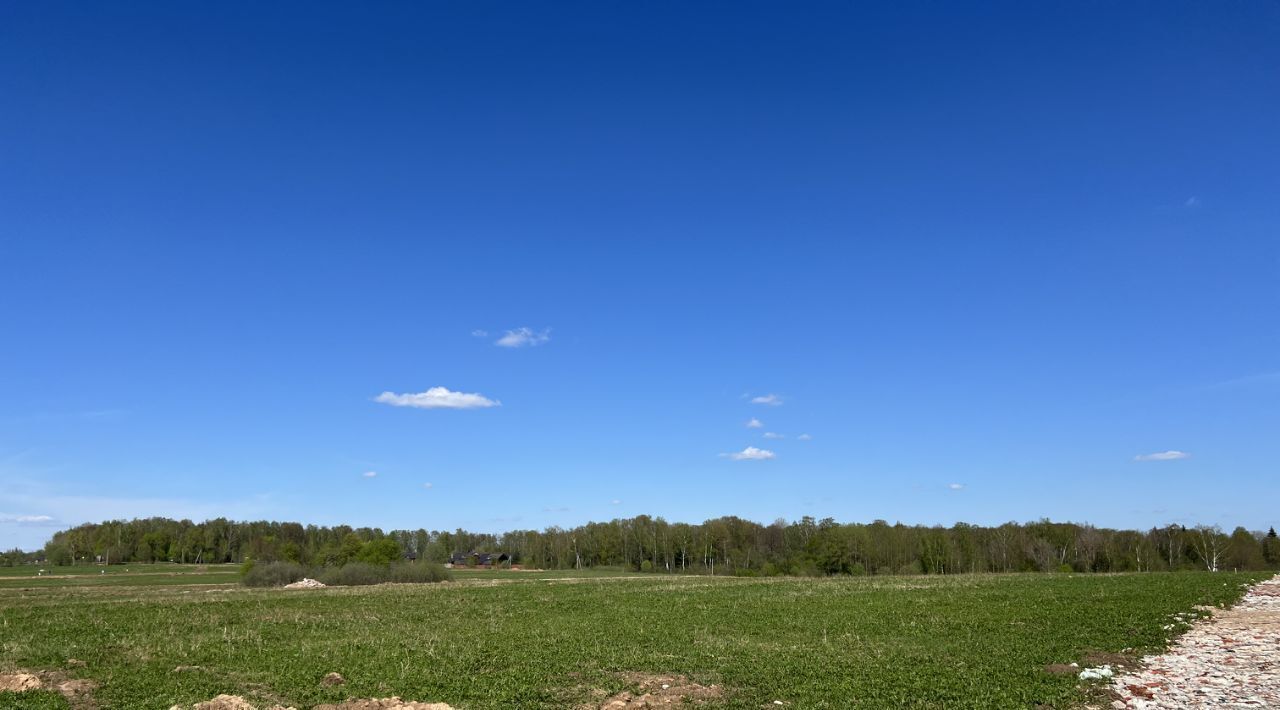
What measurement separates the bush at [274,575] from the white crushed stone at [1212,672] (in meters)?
85.4

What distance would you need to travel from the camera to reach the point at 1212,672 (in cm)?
1864

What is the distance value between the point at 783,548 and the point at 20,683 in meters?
146

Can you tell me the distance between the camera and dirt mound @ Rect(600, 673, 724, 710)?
58.6 ft

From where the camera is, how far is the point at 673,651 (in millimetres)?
25109

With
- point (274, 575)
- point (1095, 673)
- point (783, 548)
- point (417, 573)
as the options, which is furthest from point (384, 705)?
point (783, 548)

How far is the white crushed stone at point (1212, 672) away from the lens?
16016 millimetres

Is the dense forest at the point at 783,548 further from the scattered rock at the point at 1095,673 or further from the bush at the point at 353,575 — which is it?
→ the scattered rock at the point at 1095,673

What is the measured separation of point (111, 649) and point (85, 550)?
207m

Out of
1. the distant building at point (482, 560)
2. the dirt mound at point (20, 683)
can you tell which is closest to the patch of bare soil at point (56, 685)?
the dirt mound at point (20, 683)

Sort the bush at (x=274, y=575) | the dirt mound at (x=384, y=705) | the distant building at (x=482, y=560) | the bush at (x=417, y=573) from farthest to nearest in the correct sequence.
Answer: the distant building at (x=482, y=560), the bush at (x=417, y=573), the bush at (x=274, y=575), the dirt mound at (x=384, y=705)

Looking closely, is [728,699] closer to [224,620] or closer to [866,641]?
[866,641]

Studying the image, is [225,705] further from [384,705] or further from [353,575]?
[353,575]

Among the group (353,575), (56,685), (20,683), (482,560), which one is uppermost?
(20,683)

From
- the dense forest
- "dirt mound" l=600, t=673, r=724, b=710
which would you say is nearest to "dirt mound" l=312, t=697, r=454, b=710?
"dirt mound" l=600, t=673, r=724, b=710
